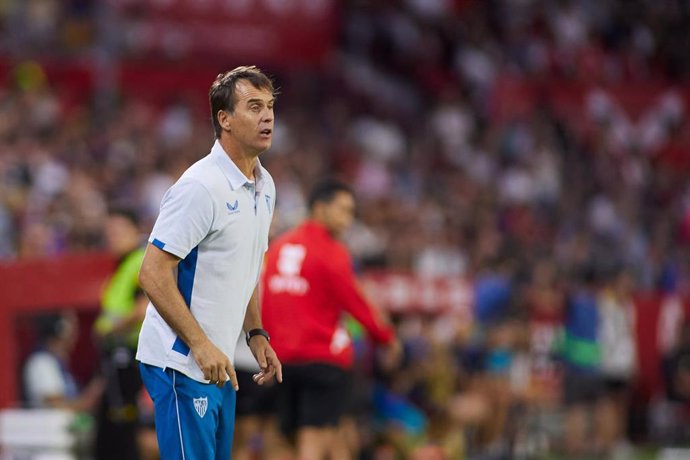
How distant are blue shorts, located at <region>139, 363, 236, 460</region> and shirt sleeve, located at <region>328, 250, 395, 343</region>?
331cm

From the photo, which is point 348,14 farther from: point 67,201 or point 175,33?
point 67,201

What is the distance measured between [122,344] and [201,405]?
3622 millimetres

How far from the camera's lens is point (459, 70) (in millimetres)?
22500

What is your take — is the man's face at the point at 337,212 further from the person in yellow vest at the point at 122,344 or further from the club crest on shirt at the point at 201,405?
the club crest on shirt at the point at 201,405

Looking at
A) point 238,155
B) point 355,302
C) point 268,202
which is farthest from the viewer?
point 355,302

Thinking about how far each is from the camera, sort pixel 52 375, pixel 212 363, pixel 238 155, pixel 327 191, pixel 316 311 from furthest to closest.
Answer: pixel 52 375 → pixel 327 191 → pixel 316 311 → pixel 238 155 → pixel 212 363

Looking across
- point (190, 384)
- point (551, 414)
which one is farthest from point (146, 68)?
point (190, 384)

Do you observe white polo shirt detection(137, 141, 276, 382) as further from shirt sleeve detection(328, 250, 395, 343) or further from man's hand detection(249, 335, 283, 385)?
shirt sleeve detection(328, 250, 395, 343)

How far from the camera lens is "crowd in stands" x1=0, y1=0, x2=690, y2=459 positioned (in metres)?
13.5

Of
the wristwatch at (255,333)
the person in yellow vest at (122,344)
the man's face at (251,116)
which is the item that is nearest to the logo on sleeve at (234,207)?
the man's face at (251,116)

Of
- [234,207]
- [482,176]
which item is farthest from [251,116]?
[482,176]

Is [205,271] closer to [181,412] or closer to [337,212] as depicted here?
[181,412]

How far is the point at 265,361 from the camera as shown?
19.7ft

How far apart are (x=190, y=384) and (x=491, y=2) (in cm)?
1856
